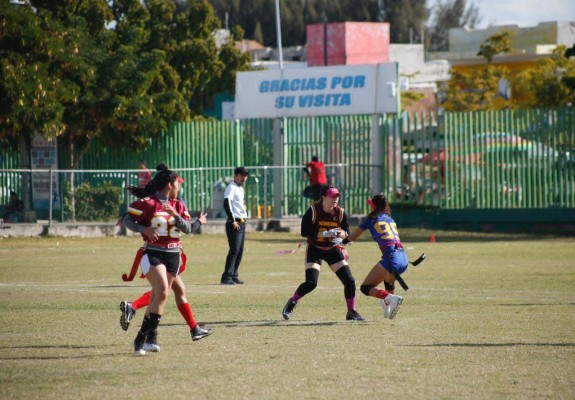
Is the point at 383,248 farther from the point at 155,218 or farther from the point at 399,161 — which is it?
the point at 399,161

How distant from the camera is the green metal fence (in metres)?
35.3

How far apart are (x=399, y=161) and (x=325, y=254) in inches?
900

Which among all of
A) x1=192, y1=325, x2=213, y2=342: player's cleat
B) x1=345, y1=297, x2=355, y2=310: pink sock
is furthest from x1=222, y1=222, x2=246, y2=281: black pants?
x1=192, y1=325, x2=213, y2=342: player's cleat

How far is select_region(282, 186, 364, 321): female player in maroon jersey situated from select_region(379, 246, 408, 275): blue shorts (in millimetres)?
469

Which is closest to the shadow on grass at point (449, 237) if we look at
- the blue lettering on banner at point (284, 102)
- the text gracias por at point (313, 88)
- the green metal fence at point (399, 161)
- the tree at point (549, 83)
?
the green metal fence at point (399, 161)

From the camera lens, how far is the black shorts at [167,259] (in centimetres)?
1189

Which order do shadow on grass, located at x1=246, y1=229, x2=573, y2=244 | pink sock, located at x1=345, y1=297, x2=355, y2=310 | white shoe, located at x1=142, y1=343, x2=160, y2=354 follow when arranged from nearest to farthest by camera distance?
white shoe, located at x1=142, y1=343, x2=160, y2=354 → pink sock, located at x1=345, y1=297, x2=355, y2=310 → shadow on grass, located at x1=246, y1=229, x2=573, y2=244

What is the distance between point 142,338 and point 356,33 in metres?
63.9

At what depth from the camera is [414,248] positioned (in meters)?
29.1

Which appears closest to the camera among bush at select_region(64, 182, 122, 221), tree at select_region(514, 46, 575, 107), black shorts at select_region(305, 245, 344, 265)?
black shorts at select_region(305, 245, 344, 265)

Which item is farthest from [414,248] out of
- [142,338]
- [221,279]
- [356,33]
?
[356,33]

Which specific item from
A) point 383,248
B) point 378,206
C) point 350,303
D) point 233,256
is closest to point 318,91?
point 233,256

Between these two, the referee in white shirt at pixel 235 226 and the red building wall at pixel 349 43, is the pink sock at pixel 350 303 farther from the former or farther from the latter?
the red building wall at pixel 349 43

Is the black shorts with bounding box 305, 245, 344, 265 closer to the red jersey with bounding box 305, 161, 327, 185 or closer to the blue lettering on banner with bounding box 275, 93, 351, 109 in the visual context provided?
the red jersey with bounding box 305, 161, 327, 185
